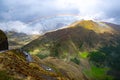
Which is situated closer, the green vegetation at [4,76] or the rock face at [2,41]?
the green vegetation at [4,76]

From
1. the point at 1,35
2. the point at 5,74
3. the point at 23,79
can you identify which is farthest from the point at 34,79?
the point at 1,35

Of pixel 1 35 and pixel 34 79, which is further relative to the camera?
pixel 1 35

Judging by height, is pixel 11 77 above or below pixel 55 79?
above

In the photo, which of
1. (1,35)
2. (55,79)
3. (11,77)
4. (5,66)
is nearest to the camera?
(11,77)

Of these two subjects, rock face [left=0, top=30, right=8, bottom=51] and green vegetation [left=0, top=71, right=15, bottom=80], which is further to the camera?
rock face [left=0, top=30, right=8, bottom=51]

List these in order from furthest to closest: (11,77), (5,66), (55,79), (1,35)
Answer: (1,35) → (55,79) → (5,66) → (11,77)

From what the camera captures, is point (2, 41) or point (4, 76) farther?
point (2, 41)

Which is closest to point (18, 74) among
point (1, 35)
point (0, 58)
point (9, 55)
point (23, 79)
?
point (23, 79)

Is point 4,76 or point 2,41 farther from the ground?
point 4,76

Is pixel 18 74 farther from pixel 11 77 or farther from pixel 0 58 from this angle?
pixel 0 58

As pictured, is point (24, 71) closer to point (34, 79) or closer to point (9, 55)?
point (34, 79)
